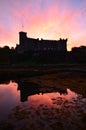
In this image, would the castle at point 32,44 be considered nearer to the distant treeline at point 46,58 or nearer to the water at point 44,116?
the distant treeline at point 46,58

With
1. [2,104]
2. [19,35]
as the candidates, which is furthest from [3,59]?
[2,104]

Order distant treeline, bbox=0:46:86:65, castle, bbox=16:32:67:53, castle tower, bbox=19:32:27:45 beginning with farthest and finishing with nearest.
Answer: castle tower, bbox=19:32:27:45, castle, bbox=16:32:67:53, distant treeline, bbox=0:46:86:65

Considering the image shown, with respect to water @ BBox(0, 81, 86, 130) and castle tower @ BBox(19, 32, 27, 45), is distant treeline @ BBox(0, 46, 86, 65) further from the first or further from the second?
water @ BBox(0, 81, 86, 130)

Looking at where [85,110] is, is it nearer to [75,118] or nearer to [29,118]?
[75,118]

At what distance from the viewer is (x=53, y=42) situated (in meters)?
163

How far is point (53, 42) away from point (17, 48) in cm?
3230

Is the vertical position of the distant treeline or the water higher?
the distant treeline

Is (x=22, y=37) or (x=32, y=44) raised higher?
(x=22, y=37)

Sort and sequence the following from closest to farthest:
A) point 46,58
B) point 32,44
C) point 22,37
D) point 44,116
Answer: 1. point 44,116
2. point 46,58
3. point 32,44
4. point 22,37

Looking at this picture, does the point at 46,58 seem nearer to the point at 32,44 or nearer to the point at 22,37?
the point at 32,44

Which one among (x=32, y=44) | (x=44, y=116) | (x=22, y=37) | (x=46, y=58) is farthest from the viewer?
(x=22, y=37)

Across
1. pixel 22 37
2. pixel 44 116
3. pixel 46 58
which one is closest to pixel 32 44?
pixel 22 37

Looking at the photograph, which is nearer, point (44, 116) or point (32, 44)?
point (44, 116)

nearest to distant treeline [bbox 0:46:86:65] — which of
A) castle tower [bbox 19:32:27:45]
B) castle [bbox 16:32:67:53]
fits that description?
castle [bbox 16:32:67:53]
